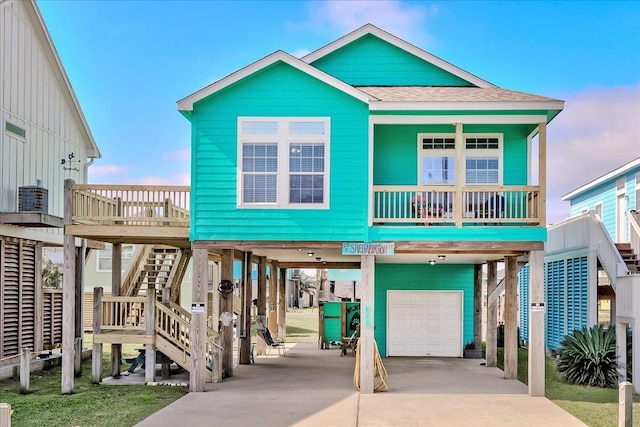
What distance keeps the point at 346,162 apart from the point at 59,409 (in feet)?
23.7

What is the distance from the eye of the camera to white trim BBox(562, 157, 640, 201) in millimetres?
23675

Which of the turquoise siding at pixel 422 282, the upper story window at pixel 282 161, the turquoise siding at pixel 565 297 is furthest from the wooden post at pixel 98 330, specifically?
the turquoise siding at pixel 565 297

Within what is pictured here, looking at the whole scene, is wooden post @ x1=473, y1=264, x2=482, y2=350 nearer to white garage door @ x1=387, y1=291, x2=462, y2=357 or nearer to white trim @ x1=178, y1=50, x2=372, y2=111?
white garage door @ x1=387, y1=291, x2=462, y2=357

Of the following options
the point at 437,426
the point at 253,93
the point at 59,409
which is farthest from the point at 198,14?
the point at 437,426

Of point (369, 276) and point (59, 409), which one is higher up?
point (369, 276)

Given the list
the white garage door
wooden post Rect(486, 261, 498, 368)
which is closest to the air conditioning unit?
the white garage door

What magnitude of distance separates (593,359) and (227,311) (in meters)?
8.45

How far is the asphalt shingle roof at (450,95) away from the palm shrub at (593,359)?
558cm

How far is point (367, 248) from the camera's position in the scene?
51.0 ft

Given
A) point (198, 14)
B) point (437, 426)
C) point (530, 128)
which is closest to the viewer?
point (437, 426)

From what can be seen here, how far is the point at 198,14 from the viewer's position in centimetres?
2427

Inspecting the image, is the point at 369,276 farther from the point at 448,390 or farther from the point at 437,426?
the point at 437,426

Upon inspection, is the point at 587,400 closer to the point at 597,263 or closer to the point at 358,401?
the point at 358,401

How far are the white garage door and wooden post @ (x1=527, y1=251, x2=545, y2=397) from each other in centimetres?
740
